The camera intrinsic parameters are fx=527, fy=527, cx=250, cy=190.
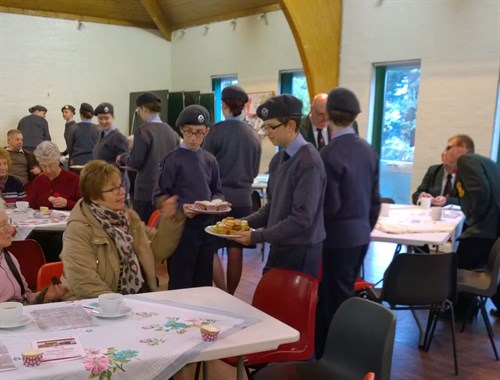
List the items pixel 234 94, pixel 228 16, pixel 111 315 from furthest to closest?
pixel 228 16, pixel 234 94, pixel 111 315

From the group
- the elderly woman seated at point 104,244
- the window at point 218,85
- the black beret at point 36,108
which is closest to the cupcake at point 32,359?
the elderly woman seated at point 104,244

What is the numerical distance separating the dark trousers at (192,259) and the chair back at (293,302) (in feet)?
3.21

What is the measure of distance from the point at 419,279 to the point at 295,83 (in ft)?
19.8

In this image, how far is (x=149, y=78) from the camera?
1124 cm

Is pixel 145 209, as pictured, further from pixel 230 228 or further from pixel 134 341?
Result: pixel 134 341

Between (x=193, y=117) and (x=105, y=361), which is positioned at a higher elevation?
(x=193, y=117)

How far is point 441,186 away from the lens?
498 centimetres

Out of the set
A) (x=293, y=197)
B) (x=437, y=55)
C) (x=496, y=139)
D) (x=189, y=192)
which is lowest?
(x=189, y=192)

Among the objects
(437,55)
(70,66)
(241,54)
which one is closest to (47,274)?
(437,55)

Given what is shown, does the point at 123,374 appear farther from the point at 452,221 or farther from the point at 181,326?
the point at 452,221

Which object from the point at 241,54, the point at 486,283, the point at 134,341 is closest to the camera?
the point at 134,341

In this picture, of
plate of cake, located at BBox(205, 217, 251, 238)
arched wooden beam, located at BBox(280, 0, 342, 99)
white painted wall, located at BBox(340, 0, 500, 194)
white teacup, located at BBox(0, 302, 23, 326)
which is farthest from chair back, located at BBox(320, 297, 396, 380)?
arched wooden beam, located at BBox(280, 0, 342, 99)

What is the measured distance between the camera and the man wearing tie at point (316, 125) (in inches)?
155

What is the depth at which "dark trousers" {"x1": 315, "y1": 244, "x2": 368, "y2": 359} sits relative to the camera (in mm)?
2887
